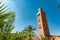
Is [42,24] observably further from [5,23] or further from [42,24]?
[5,23]

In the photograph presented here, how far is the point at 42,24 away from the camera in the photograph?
160 feet

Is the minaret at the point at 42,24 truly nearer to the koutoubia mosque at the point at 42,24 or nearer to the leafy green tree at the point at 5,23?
the koutoubia mosque at the point at 42,24

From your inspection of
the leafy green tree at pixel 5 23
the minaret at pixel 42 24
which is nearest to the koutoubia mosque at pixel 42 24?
the minaret at pixel 42 24

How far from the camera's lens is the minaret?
46.9 meters

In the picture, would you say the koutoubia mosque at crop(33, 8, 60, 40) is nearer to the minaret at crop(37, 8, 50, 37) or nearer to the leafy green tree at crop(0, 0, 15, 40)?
the minaret at crop(37, 8, 50, 37)

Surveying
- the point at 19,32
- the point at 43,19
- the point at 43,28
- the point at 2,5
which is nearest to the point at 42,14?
the point at 43,19

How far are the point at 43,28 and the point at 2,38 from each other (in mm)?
40378

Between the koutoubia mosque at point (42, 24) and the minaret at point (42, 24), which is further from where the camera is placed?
the minaret at point (42, 24)

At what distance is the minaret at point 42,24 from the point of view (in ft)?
154

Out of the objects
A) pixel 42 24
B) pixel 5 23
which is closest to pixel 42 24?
pixel 42 24

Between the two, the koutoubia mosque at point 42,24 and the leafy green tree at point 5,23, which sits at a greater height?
the koutoubia mosque at point 42,24

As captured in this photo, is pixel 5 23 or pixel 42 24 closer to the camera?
pixel 5 23

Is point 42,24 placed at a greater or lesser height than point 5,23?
greater

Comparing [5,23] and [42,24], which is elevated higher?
[42,24]
